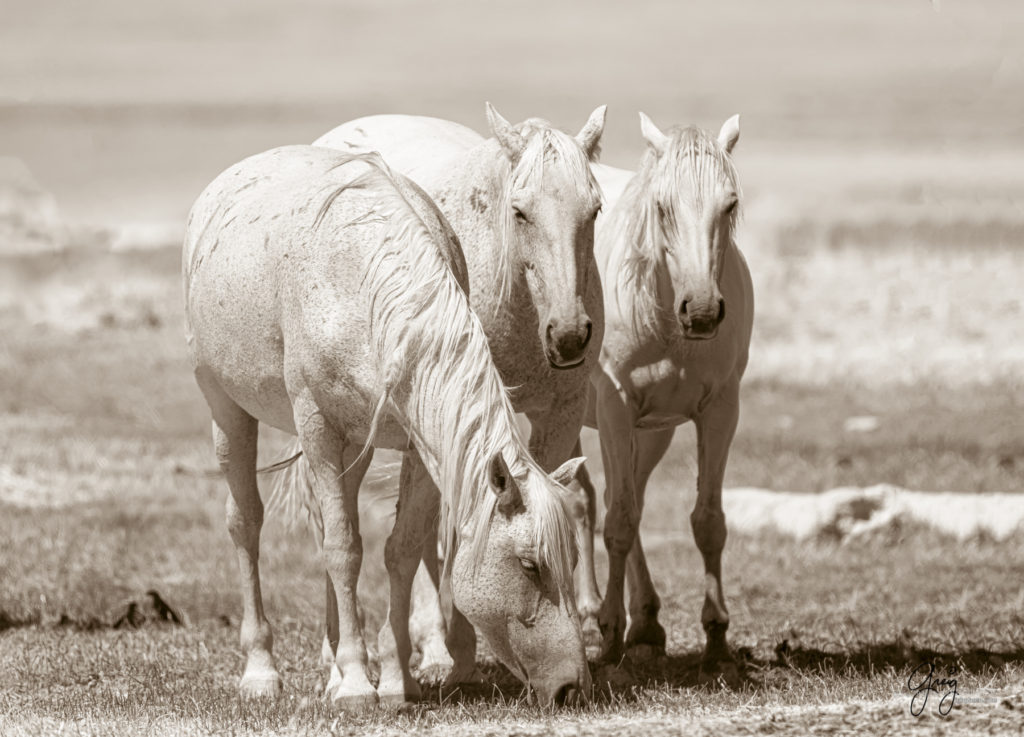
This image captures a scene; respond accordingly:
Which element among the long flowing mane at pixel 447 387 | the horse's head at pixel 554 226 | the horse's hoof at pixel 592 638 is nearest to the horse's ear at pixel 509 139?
the horse's head at pixel 554 226

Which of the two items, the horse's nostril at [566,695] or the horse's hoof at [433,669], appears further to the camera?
the horse's hoof at [433,669]

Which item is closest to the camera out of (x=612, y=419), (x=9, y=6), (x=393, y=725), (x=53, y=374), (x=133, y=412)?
(x=393, y=725)

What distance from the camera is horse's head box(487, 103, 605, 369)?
6727 mm

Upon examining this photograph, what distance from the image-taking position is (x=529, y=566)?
633 centimetres

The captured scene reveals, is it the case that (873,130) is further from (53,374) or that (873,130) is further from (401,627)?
(401,627)

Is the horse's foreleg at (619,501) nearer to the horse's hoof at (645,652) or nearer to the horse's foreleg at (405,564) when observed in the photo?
the horse's hoof at (645,652)

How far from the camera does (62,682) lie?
25.0ft

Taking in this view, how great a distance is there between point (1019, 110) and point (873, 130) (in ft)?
18.0

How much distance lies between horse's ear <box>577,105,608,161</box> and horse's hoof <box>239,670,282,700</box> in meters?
2.79

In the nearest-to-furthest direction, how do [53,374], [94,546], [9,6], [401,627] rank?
[401,627]
[94,546]
[53,374]
[9,6]

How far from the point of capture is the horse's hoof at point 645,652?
27.2 feet

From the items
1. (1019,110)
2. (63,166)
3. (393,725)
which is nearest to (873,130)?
(1019,110)

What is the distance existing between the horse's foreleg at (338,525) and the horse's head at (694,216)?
165cm

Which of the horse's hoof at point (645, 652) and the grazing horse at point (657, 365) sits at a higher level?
the grazing horse at point (657, 365)
